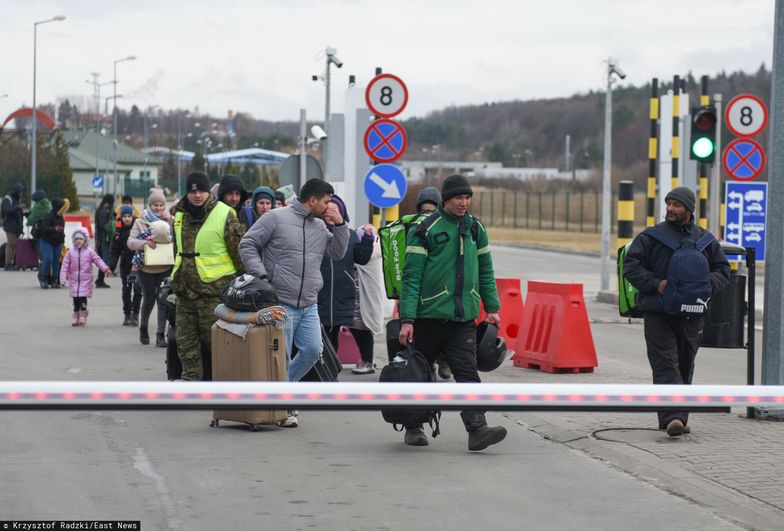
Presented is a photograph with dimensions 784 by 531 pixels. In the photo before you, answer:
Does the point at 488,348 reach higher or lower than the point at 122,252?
lower

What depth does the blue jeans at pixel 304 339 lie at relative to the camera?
31.0 ft

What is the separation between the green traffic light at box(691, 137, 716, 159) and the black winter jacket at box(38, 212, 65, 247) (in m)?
12.0

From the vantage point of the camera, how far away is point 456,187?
8.39 metres

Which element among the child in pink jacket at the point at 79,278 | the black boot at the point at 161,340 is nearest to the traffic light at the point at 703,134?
the black boot at the point at 161,340

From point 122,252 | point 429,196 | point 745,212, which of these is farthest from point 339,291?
point 745,212

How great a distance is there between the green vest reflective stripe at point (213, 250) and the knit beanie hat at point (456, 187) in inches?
103

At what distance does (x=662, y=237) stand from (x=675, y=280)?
334 millimetres

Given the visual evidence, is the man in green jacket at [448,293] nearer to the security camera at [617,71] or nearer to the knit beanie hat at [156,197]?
the knit beanie hat at [156,197]

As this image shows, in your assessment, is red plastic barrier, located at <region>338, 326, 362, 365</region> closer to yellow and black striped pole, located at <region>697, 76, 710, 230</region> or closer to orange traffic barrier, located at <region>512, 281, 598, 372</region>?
orange traffic barrier, located at <region>512, 281, 598, 372</region>

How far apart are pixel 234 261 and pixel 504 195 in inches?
2675

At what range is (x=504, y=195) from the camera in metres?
77.9

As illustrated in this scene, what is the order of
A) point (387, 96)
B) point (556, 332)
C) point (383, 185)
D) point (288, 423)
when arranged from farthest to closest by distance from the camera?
point (387, 96)
point (383, 185)
point (556, 332)
point (288, 423)

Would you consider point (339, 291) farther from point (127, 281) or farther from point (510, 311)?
point (127, 281)

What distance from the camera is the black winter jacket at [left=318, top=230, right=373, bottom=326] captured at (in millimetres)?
11828
